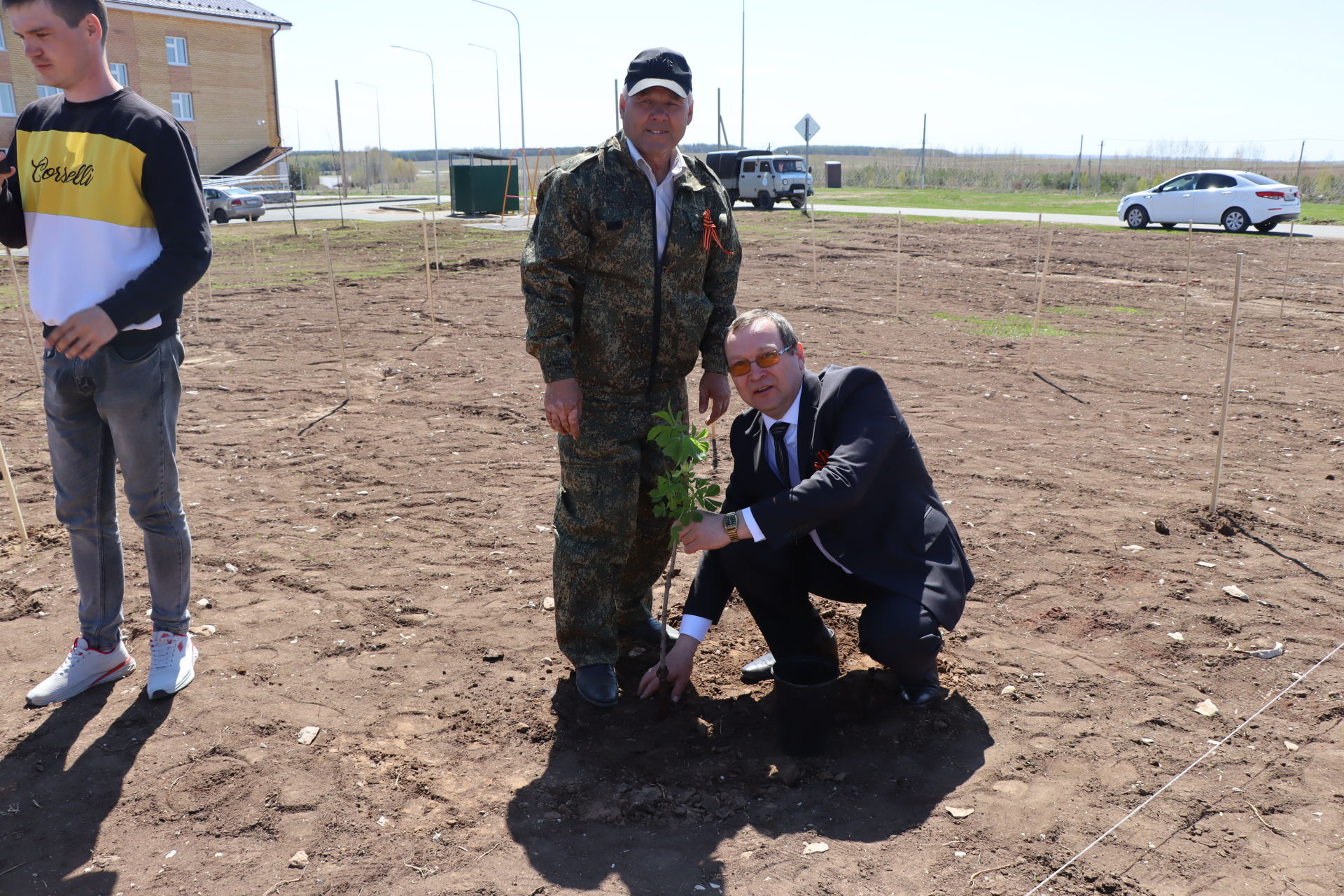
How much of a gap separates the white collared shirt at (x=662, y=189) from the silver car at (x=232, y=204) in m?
25.6

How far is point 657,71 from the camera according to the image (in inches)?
107

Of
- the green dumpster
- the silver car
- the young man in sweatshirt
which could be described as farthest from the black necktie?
the silver car

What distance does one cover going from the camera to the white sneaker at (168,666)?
298cm

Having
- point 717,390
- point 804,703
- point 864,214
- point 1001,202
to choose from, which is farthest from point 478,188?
point 804,703

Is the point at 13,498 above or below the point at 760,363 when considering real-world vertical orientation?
below

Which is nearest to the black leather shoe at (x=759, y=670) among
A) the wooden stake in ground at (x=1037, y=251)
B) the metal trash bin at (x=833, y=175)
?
the wooden stake in ground at (x=1037, y=251)

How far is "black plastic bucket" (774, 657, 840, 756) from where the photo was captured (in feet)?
8.96

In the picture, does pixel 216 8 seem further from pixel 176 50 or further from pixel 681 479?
pixel 681 479

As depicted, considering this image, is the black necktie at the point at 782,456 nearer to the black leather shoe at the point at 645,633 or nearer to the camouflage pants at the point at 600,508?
the camouflage pants at the point at 600,508

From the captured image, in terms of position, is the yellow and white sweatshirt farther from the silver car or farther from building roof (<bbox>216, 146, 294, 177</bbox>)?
building roof (<bbox>216, 146, 294, 177</bbox>)

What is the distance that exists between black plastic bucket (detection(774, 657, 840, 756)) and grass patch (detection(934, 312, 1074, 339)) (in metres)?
6.91

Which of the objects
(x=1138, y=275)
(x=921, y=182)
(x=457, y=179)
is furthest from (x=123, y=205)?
(x=921, y=182)

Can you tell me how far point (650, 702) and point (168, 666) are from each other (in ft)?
5.01

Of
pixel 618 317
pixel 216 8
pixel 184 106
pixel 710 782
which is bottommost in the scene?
pixel 710 782
